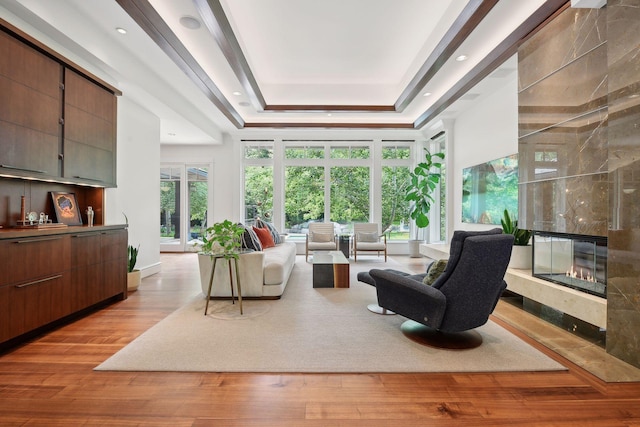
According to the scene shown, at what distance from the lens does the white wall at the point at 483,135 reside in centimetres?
445

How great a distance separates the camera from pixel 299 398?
6.04ft

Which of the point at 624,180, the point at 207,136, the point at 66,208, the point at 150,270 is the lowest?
the point at 150,270

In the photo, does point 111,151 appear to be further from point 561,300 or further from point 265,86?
point 561,300

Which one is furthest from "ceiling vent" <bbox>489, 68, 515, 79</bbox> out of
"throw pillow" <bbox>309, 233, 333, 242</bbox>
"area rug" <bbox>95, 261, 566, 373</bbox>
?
"throw pillow" <bbox>309, 233, 333, 242</bbox>

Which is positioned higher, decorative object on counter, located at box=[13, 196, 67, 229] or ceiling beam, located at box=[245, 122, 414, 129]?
ceiling beam, located at box=[245, 122, 414, 129]

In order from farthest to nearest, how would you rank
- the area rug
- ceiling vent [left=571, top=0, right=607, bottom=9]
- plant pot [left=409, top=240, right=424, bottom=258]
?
plant pot [left=409, top=240, right=424, bottom=258], ceiling vent [left=571, top=0, right=607, bottom=9], the area rug

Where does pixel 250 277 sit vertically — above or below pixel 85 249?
below

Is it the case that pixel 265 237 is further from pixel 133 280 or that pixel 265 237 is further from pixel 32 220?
pixel 32 220

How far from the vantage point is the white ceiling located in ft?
10.1

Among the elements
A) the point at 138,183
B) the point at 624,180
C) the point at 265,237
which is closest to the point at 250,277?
the point at 265,237

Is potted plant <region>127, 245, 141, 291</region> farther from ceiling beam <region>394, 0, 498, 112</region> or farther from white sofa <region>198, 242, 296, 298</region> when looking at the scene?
ceiling beam <region>394, 0, 498, 112</region>

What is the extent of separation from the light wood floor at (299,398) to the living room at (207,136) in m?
0.92

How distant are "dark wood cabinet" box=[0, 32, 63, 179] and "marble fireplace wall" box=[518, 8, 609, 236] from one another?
15.5ft

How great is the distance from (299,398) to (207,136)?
6179 mm
